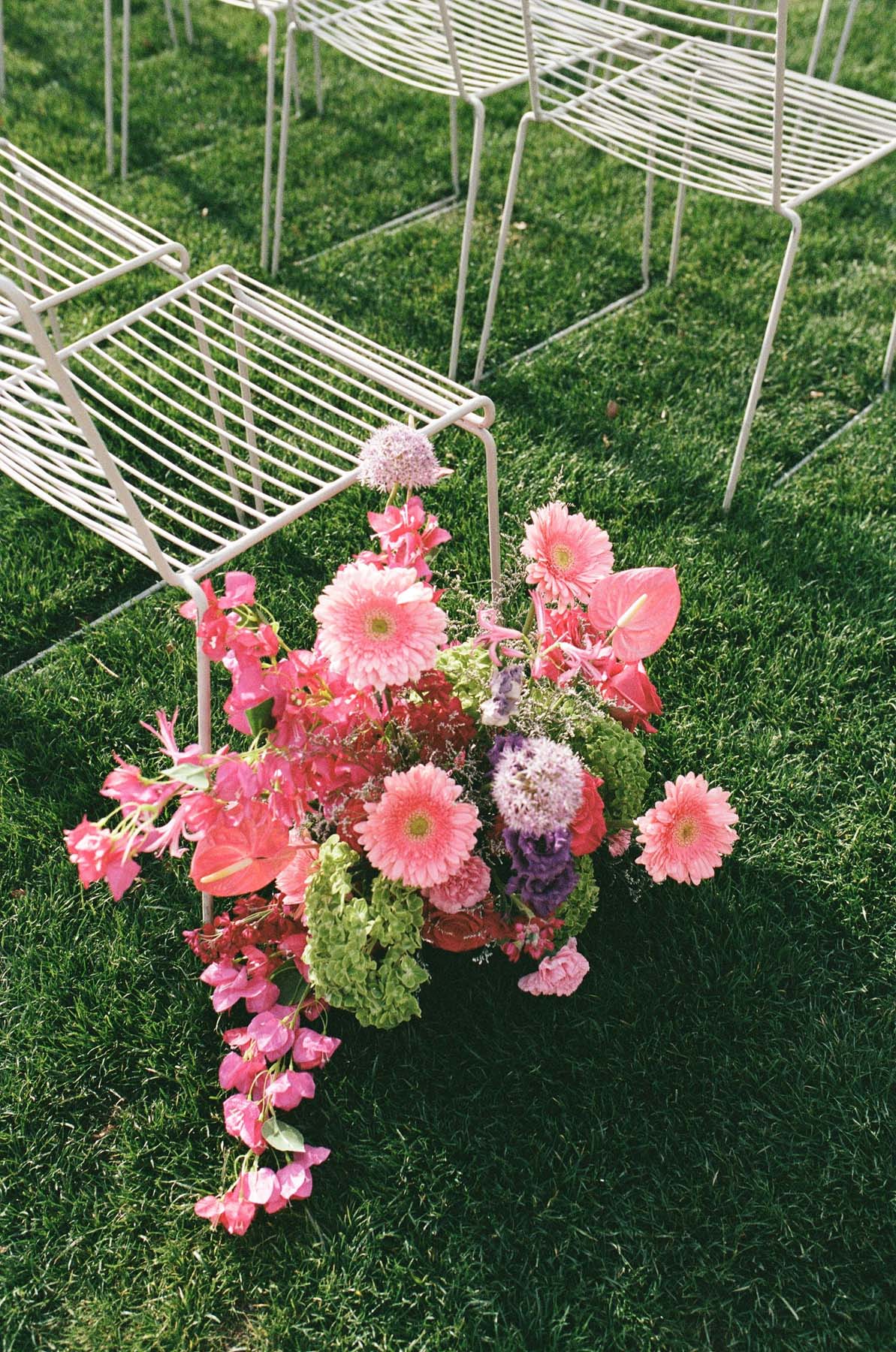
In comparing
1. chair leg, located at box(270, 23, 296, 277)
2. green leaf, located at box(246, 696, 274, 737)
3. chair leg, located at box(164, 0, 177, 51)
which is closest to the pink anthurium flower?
green leaf, located at box(246, 696, 274, 737)

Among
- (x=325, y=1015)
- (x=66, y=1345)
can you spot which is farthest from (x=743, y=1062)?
(x=66, y=1345)

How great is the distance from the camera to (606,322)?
10.9 feet

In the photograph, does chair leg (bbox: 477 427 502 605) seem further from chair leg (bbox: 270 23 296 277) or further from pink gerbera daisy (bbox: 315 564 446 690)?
chair leg (bbox: 270 23 296 277)

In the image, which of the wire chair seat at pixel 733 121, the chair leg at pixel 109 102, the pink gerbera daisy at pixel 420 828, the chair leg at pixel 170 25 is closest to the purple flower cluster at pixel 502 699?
the pink gerbera daisy at pixel 420 828

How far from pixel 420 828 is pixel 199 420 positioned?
2.95ft

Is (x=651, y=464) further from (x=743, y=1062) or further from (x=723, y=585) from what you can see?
(x=743, y=1062)

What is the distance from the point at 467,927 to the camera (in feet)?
5.82

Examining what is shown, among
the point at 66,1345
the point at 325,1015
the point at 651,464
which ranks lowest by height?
the point at 66,1345

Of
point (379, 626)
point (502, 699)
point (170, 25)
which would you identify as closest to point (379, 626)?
point (379, 626)

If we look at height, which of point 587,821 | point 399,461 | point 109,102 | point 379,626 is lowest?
point 587,821

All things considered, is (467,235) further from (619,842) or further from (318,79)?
(619,842)

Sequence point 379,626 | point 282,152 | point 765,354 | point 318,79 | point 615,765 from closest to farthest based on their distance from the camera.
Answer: point 379,626
point 615,765
point 765,354
point 282,152
point 318,79

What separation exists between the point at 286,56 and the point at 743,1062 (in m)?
2.88

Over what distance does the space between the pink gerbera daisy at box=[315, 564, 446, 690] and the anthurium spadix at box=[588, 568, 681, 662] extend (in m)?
0.40
